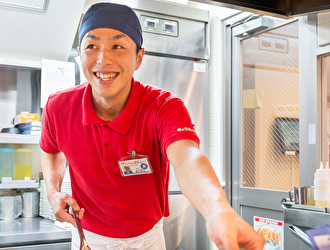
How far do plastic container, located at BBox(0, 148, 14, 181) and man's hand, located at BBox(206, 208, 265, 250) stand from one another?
2.29 metres

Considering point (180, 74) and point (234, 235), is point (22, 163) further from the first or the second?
point (234, 235)

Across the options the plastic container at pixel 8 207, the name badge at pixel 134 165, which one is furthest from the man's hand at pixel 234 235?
the plastic container at pixel 8 207

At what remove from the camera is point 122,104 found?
4.37 feet

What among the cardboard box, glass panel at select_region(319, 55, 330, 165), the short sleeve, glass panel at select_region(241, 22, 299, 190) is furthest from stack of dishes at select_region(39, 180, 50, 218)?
glass panel at select_region(319, 55, 330, 165)

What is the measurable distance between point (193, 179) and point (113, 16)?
656mm

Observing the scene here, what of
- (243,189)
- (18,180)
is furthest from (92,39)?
(243,189)

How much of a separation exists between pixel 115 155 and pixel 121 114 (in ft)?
→ 0.46

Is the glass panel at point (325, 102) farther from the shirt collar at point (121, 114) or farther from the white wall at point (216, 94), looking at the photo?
the shirt collar at point (121, 114)

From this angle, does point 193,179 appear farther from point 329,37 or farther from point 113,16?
point 329,37

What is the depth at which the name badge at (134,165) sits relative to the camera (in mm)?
1214

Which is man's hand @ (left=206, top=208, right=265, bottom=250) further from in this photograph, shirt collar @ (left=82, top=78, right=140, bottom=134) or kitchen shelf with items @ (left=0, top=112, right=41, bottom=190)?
kitchen shelf with items @ (left=0, top=112, right=41, bottom=190)

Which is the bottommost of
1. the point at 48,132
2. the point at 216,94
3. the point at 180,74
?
the point at 48,132

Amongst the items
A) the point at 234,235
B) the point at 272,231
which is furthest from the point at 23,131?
the point at 234,235

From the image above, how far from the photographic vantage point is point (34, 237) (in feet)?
6.73
